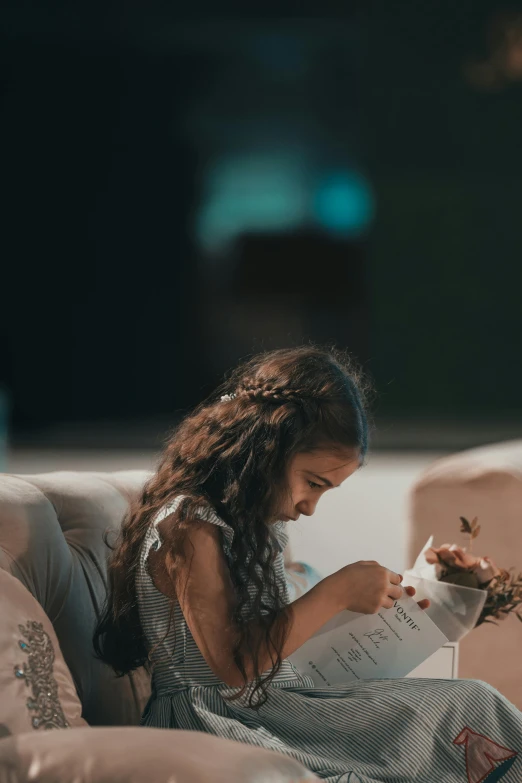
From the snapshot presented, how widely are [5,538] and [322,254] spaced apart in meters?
4.62

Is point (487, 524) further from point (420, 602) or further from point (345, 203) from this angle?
point (345, 203)

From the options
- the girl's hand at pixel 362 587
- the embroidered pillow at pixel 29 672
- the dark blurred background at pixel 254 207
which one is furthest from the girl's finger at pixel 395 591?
the dark blurred background at pixel 254 207

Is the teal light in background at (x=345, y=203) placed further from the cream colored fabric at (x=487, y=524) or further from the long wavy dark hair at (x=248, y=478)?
the long wavy dark hair at (x=248, y=478)

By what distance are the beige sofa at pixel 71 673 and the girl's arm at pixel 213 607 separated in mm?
178

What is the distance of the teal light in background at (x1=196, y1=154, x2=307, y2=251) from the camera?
5945 mm

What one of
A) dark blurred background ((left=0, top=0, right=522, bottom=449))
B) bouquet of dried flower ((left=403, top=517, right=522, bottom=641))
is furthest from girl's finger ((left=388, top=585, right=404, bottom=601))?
dark blurred background ((left=0, top=0, right=522, bottom=449))

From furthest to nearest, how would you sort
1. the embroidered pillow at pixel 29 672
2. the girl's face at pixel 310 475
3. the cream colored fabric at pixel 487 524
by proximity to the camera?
the cream colored fabric at pixel 487 524 → the girl's face at pixel 310 475 → the embroidered pillow at pixel 29 672

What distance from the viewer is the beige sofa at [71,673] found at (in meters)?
0.95

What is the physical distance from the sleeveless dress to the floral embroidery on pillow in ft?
0.67

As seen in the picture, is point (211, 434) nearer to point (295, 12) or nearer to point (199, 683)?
point (199, 683)

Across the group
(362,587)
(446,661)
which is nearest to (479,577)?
(446,661)

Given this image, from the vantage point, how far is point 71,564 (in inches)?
62.9

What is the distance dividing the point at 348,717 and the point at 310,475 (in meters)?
0.34

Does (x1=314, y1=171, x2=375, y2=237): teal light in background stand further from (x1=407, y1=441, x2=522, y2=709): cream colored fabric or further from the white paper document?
the white paper document
